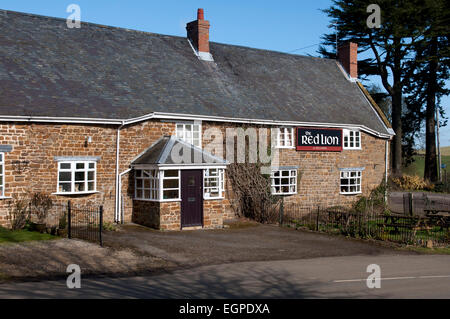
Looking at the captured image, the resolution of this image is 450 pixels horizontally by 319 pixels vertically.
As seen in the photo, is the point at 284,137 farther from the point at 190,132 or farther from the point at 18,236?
the point at 18,236

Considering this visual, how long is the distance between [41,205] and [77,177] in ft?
6.61

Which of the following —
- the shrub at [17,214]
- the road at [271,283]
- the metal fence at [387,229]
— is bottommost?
the road at [271,283]

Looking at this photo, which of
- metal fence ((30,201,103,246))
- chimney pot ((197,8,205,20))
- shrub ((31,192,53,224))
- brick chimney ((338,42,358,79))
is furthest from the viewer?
brick chimney ((338,42,358,79))

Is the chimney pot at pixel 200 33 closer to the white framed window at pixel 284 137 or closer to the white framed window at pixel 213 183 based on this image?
the white framed window at pixel 284 137

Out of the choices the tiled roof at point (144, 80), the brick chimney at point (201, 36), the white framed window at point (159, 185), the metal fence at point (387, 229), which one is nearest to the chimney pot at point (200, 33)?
the brick chimney at point (201, 36)

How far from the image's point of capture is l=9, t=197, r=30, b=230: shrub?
1855 centimetres

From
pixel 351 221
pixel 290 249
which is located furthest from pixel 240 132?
pixel 290 249

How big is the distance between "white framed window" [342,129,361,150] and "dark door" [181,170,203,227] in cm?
1092

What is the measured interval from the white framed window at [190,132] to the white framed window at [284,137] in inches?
176

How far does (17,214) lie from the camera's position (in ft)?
61.3

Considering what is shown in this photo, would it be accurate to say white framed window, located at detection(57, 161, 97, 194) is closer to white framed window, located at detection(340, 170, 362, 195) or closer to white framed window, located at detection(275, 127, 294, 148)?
white framed window, located at detection(275, 127, 294, 148)

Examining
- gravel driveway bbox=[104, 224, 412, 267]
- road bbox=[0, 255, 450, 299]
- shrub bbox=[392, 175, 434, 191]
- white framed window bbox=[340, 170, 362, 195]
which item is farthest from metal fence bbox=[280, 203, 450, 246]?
shrub bbox=[392, 175, 434, 191]

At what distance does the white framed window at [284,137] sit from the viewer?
26102 millimetres

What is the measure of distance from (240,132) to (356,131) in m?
8.21
